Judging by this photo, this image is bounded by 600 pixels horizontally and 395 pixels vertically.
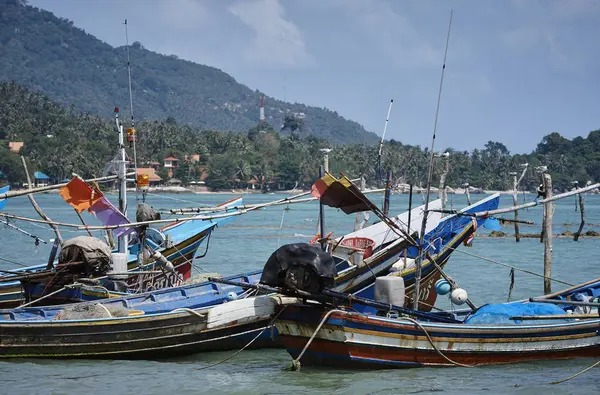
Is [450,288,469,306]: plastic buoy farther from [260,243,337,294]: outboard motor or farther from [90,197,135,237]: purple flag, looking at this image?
[90,197,135,237]: purple flag

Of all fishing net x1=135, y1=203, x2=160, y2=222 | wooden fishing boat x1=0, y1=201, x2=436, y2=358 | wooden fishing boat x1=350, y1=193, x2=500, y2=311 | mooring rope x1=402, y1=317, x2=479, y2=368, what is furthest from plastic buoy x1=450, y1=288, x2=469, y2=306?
fishing net x1=135, y1=203, x2=160, y2=222

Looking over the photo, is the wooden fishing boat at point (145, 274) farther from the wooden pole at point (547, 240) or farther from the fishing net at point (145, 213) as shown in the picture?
the wooden pole at point (547, 240)

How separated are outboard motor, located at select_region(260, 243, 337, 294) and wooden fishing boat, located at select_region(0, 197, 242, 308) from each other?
5.74 metres

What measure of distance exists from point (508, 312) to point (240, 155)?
A: 16443cm

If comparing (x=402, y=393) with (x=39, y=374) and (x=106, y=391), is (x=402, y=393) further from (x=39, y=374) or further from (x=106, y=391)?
(x=39, y=374)

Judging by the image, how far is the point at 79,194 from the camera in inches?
757

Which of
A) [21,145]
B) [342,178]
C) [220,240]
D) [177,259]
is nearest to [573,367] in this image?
[342,178]

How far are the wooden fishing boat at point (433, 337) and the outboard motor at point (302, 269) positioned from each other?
0.42 metres

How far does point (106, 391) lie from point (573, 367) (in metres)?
8.08

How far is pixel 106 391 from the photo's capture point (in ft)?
46.0

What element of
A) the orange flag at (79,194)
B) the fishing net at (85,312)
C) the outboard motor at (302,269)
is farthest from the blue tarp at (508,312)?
the orange flag at (79,194)

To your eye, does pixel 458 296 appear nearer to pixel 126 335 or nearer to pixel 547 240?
pixel 126 335

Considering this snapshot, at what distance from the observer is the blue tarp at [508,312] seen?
49.8ft

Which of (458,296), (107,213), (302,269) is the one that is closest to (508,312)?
(458,296)
